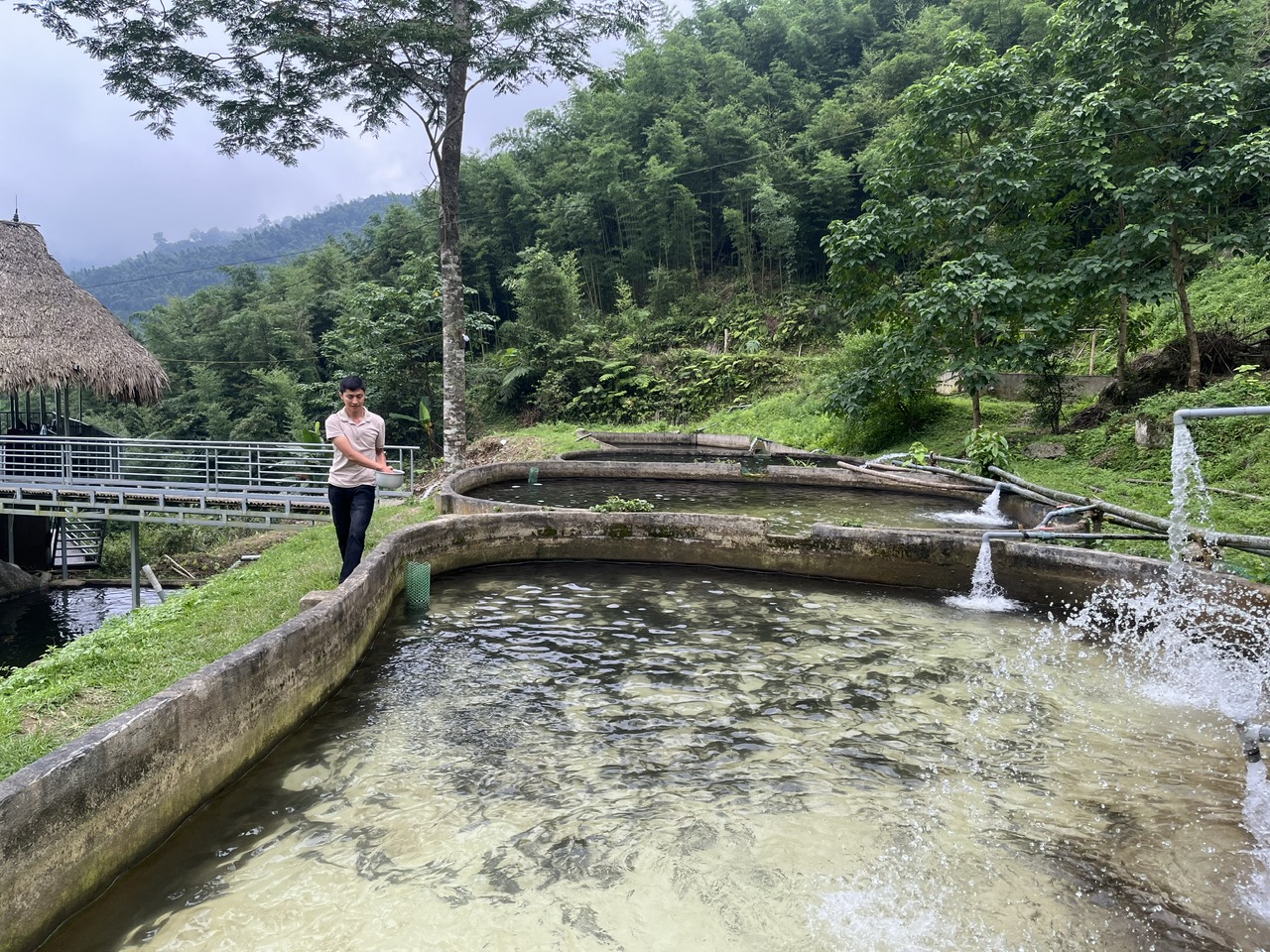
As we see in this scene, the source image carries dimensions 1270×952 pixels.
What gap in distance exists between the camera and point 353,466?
5496mm

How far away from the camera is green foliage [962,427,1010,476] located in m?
11.5

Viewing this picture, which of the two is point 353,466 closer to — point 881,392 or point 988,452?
point 988,452

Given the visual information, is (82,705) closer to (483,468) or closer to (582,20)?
(483,468)

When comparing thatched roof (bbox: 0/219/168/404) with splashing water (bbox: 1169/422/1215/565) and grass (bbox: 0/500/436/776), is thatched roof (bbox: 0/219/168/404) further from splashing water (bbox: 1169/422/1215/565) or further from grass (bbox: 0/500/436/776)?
splashing water (bbox: 1169/422/1215/565)

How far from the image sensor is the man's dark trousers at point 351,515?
5.54 metres

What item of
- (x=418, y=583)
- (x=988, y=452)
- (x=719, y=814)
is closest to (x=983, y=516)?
(x=988, y=452)

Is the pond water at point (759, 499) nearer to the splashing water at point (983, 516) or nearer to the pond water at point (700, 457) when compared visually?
the splashing water at point (983, 516)

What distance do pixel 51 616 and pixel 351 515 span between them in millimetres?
12771

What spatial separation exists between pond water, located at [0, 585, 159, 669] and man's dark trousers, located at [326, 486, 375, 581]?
916 cm

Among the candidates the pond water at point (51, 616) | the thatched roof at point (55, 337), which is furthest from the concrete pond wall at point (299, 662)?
the thatched roof at point (55, 337)

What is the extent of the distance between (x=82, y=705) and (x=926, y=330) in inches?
565

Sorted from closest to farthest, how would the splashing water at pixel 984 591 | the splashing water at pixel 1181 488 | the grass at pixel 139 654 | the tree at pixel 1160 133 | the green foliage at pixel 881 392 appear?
the grass at pixel 139 654, the splashing water at pixel 1181 488, the splashing water at pixel 984 591, the tree at pixel 1160 133, the green foliage at pixel 881 392

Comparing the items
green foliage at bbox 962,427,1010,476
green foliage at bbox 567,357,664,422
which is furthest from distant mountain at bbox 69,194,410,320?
green foliage at bbox 962,427,1010,476

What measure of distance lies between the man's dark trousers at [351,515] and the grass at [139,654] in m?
0.57
